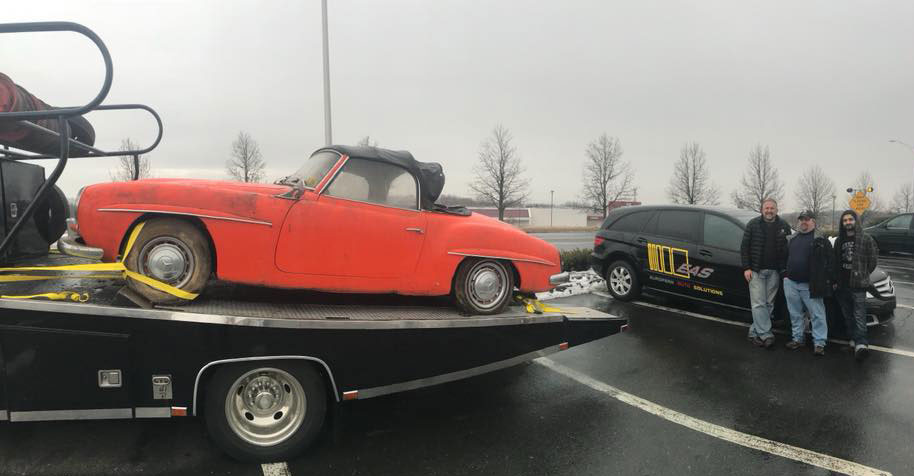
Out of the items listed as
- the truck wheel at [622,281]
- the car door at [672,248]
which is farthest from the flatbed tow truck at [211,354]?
the truck wheel at [622,281]

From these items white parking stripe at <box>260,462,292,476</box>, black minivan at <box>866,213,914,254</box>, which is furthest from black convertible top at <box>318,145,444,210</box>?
black minivan at <box>866,213,914,254</box>

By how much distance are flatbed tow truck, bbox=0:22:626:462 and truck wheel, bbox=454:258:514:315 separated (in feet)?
1.17

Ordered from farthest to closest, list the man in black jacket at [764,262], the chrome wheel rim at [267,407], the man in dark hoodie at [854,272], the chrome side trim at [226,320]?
the man in black jacket at [764,262]
the man in dark hoodie at [854,272]
the chrome wheel rim at [267,407]
the chrome side trim at [226,320]

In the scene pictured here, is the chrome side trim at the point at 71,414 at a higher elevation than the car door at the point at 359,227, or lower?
lower

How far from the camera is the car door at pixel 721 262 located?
6.48 metres

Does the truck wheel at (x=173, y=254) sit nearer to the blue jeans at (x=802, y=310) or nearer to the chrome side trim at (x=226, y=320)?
the chrome side trim at (x=226, y=320)

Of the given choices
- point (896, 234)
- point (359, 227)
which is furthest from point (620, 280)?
point (896, 234)

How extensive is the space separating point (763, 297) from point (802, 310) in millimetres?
472

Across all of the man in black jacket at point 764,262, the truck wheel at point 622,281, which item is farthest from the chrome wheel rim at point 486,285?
the truck wheel at point 622,281

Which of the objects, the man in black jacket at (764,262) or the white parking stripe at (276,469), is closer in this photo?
the white parking stripe at (276,469)

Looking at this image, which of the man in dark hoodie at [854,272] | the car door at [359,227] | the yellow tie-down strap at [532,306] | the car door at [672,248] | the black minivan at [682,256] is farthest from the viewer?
the car door at [672,248]

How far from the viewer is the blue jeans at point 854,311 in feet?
17.5

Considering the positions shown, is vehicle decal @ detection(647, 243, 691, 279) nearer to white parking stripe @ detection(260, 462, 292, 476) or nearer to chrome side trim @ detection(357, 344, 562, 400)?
chrome side trim @ detection(357, 344, 562, 400)

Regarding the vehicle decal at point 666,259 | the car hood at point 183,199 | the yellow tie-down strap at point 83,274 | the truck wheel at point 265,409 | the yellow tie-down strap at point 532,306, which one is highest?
the car hood at point 183,199
